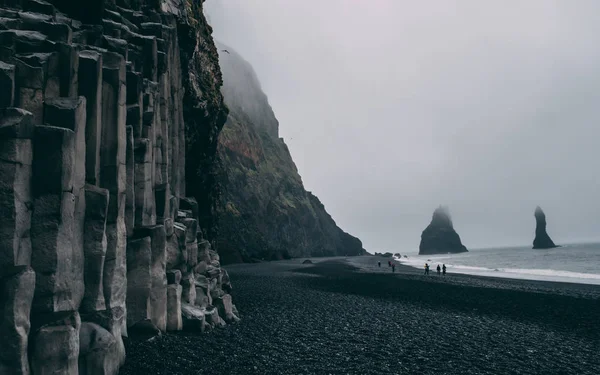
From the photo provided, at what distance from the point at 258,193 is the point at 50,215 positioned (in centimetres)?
10546

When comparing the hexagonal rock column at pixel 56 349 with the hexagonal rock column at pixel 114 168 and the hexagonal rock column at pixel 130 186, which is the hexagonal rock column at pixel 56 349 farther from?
the hexagonal rock column at pixel 130 186

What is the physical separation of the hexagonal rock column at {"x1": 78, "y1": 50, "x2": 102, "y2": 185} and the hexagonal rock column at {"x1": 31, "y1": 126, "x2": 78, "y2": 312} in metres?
1.68

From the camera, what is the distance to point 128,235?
14203 millimetres

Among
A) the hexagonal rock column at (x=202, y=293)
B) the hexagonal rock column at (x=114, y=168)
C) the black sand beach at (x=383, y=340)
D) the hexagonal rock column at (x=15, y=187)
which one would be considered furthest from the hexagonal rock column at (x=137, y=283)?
the hexagonal rock column at (x=202, y=293)

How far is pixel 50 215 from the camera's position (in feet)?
31.0

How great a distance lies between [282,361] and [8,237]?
8993 mm

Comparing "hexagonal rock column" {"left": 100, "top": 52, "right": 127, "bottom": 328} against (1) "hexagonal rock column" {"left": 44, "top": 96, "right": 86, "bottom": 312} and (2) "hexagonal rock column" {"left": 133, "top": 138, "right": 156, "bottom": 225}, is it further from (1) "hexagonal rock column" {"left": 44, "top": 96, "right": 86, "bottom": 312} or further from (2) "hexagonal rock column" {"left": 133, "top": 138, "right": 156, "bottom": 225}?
(2) "hexagonal rock column" {"left": 133, "top": 138, "right": 156, "bottom": 225}

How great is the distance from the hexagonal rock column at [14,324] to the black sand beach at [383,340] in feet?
11.4

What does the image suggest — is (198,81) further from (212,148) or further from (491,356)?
(491,356)

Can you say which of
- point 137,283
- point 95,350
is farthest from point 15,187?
point 137,283

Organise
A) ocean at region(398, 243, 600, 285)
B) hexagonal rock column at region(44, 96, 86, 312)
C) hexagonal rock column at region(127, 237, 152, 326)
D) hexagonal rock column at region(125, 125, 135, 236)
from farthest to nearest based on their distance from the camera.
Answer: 1. ocean at region(398, 243, 600, 285)
2. hexagonal rock column at region(127, 237, 152, 326)
3. hexagonal rock column at region(125, 125, 135, 236)
4. hexagonal rock column at region(44, 96, 86, 312)

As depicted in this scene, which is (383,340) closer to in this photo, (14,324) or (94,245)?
(94,245)

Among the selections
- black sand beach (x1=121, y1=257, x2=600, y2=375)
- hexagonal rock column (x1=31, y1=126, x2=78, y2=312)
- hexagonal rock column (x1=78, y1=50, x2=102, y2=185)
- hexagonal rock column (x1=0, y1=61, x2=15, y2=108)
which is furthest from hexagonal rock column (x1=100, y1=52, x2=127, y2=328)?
hexagonal rock column (x1=0, y1=61, x2=15, y2=108)

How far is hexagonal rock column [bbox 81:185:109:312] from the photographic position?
10688 mm
